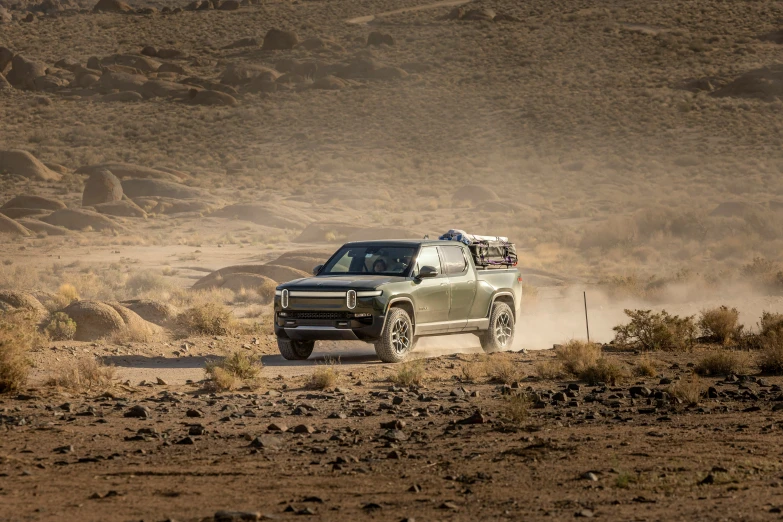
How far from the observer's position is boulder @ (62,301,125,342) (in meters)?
18.5

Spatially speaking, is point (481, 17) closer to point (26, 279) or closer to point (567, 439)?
point (26, 279)

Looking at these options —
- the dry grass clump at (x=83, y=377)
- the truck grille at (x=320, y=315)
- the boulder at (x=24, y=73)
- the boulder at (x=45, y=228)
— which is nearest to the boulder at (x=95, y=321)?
the truck grille at (x=320, y=315)

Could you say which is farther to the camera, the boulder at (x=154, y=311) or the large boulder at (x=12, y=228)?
the large boulder at (x=12, y=228)

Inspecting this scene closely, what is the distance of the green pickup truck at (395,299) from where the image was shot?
597 inches

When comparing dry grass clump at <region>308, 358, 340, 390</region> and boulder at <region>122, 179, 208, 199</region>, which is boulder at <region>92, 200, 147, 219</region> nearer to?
boulder at <region>122, 179, 208, 199</region>

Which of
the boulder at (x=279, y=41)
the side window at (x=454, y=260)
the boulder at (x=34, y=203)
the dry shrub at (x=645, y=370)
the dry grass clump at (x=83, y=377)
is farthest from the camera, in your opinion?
the boulder at (x=279, y=41)

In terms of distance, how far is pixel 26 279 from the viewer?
115ft

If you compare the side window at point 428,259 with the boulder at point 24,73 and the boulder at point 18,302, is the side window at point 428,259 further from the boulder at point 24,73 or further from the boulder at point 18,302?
the boulder at point 24,73

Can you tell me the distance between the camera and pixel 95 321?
18641mm

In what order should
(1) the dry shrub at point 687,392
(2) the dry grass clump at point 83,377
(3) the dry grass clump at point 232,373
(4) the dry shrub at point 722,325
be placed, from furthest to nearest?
1. (4) the dry shrub at point 722,325
2. (3) the dry grass clump at point 232,373
3. (2) the dry grass clump at point 83,377
4. (1) the dry shrub at point 687,392

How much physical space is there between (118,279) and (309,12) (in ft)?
243

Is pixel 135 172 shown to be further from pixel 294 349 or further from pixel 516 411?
pixel 516 411

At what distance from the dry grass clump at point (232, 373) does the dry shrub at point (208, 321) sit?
505 cm

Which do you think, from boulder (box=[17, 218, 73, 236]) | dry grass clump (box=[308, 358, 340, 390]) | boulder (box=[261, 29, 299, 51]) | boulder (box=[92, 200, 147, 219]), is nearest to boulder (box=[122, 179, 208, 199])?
boulder (box=[92, 200, 147, 219])
